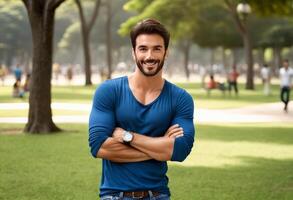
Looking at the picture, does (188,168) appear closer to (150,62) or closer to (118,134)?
(118,134)

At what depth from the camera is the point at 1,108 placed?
79.9ft

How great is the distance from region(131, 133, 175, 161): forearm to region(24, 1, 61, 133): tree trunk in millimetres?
12477

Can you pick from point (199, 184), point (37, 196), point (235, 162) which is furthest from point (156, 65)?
point (235, 162)

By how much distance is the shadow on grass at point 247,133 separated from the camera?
47.8 feet

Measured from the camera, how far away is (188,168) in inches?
411

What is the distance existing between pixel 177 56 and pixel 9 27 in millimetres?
49013

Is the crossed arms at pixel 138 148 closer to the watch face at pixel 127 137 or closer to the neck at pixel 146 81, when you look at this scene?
the watch face at pixel 127 137

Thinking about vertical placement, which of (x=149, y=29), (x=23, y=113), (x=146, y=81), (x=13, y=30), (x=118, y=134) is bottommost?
(x=23, y=113)

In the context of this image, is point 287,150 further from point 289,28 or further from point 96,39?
point 96,39

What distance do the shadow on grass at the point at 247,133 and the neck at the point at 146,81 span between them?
10.7m

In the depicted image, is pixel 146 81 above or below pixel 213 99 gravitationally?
above

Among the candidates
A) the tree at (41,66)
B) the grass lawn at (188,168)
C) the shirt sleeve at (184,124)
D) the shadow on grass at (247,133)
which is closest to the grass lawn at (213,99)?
the shadow on grass at (247,133)

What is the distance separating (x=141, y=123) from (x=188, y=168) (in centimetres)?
686

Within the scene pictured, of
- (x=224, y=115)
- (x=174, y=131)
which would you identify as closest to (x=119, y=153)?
(x=174, y=131)
